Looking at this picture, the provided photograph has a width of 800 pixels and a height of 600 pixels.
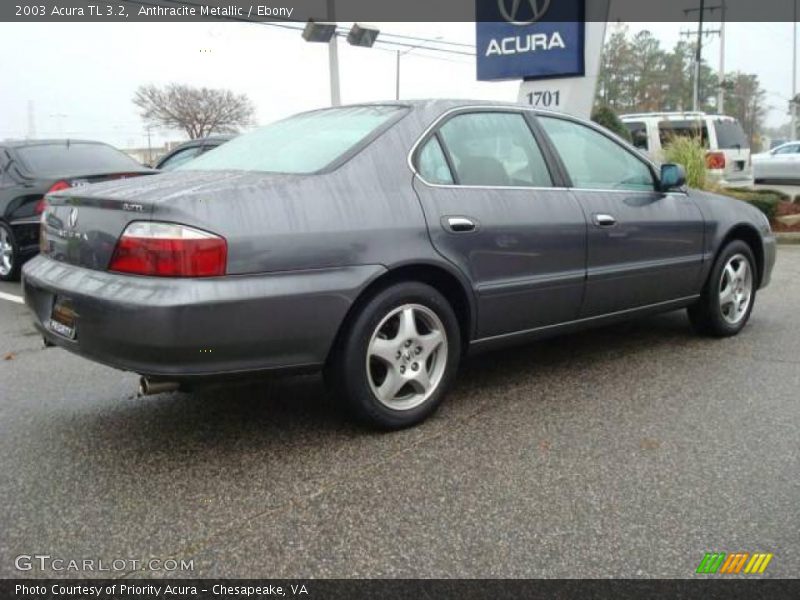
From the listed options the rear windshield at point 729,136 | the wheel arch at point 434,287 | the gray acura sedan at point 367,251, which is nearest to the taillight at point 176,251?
the gray acura sedan at point 367,251

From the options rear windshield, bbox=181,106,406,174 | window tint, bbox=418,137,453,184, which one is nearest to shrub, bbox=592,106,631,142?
rear windshield, bbox=181,106,406,174

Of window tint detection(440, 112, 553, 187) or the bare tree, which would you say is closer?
window tint detection(440, 112, 553, 187)

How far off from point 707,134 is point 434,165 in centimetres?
1249

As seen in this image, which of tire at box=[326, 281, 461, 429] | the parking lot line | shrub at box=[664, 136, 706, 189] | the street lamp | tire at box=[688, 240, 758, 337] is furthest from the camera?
the street lamp

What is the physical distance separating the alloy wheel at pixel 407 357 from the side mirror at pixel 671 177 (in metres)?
2.03

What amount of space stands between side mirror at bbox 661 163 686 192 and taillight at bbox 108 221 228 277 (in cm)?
298

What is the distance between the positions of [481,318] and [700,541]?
1511 mm

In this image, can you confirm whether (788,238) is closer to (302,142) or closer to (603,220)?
(603,220)

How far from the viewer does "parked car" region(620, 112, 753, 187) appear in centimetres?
1438

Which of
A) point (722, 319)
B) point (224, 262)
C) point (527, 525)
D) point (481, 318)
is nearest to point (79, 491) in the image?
point (224, 262)

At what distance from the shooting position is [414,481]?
2.91 meters

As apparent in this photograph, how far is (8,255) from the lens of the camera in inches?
307

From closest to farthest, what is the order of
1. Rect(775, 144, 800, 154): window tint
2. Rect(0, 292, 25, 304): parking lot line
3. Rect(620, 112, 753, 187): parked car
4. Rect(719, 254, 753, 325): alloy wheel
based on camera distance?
Rect(719, 254, 753, 325): alloy wheel < Rect(0, 292, 25, 304): parking lot line < Rect(620, 112, 753, 187): parked car < Rect(775, 144, 800, 154): window tint

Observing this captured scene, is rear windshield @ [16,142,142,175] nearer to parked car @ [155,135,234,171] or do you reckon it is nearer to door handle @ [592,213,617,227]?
parked car @ [155,135,234,171]
